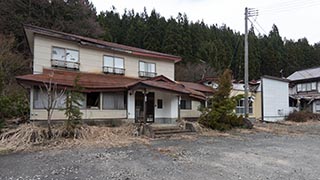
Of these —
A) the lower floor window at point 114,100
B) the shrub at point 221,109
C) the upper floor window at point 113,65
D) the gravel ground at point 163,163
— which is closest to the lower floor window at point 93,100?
the lower floor window at point 114,100

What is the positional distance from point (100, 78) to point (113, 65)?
68.0 inches

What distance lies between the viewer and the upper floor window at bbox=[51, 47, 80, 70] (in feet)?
50.4

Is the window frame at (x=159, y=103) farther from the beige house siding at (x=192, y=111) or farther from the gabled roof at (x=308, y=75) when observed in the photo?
the gabled roof at (x=308, y=75)

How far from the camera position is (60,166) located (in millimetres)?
6953

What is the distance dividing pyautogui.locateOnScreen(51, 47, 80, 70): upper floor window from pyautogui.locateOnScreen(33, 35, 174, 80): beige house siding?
0.19 m

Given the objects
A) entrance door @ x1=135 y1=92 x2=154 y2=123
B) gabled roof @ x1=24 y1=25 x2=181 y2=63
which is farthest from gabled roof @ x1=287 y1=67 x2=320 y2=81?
entrance door @ x1=135 y1=92 x2=154 y2=123

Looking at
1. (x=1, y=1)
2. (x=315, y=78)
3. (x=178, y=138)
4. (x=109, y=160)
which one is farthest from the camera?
(x=315, y=78)

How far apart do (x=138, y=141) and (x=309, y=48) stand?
4719 cm

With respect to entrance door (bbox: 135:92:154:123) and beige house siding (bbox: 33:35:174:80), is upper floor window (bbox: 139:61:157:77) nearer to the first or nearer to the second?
beige house siding (bbox: 33:35:174:80)

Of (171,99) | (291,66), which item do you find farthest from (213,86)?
(291,66)

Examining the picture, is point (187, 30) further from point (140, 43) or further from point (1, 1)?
point (1, 1)

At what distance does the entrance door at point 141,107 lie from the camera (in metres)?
16.6

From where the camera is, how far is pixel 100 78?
53.3 feet

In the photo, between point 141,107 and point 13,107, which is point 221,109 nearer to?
point 141,107
